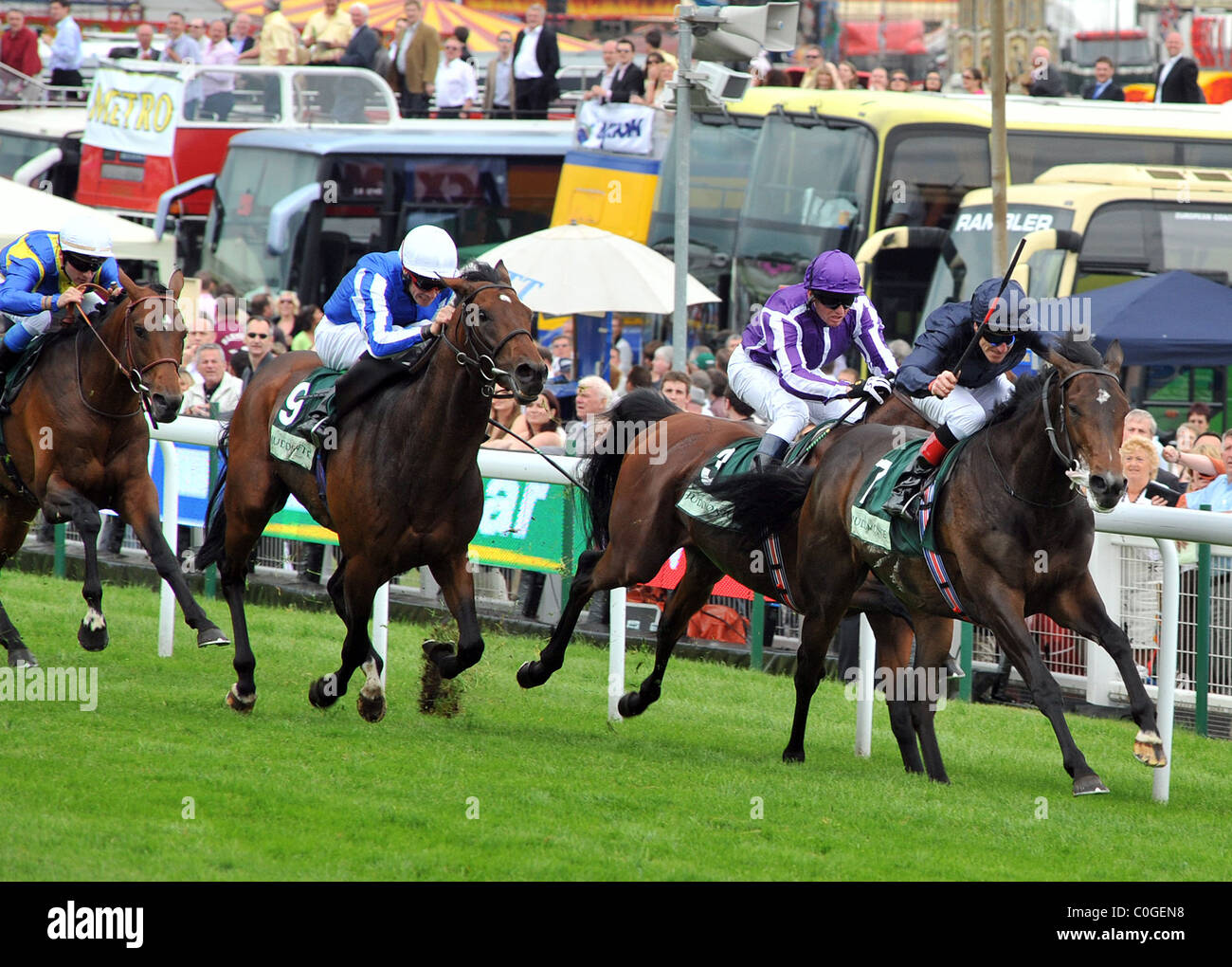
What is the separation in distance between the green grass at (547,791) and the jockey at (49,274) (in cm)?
Answer: 175

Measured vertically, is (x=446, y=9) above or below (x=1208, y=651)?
above

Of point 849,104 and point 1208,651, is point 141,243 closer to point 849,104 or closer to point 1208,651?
point 849,104

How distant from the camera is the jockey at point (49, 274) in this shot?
28.6 ft

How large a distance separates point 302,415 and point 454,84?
14.2m

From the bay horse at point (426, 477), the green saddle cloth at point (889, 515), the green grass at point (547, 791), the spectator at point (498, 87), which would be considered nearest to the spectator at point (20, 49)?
the spectator at point (498, 87)

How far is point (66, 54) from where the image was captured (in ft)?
77.5

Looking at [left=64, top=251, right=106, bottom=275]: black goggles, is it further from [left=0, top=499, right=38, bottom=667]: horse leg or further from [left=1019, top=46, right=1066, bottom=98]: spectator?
[left=1019, top=46, right=1066, bottom=98]: spectator

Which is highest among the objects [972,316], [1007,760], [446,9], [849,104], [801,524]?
[446,9]

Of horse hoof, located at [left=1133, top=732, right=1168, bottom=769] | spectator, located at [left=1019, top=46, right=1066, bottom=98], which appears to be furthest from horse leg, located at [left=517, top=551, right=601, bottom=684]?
spectator, located at [left=1019, top=46, right=1066, bottom=98]

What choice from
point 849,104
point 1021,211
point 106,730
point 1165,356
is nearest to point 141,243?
point 849,104

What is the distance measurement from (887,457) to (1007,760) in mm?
1559

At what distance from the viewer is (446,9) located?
3016 centimetres

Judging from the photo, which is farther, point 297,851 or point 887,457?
point 887,457

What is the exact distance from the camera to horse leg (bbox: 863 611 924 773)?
7.59 meters
